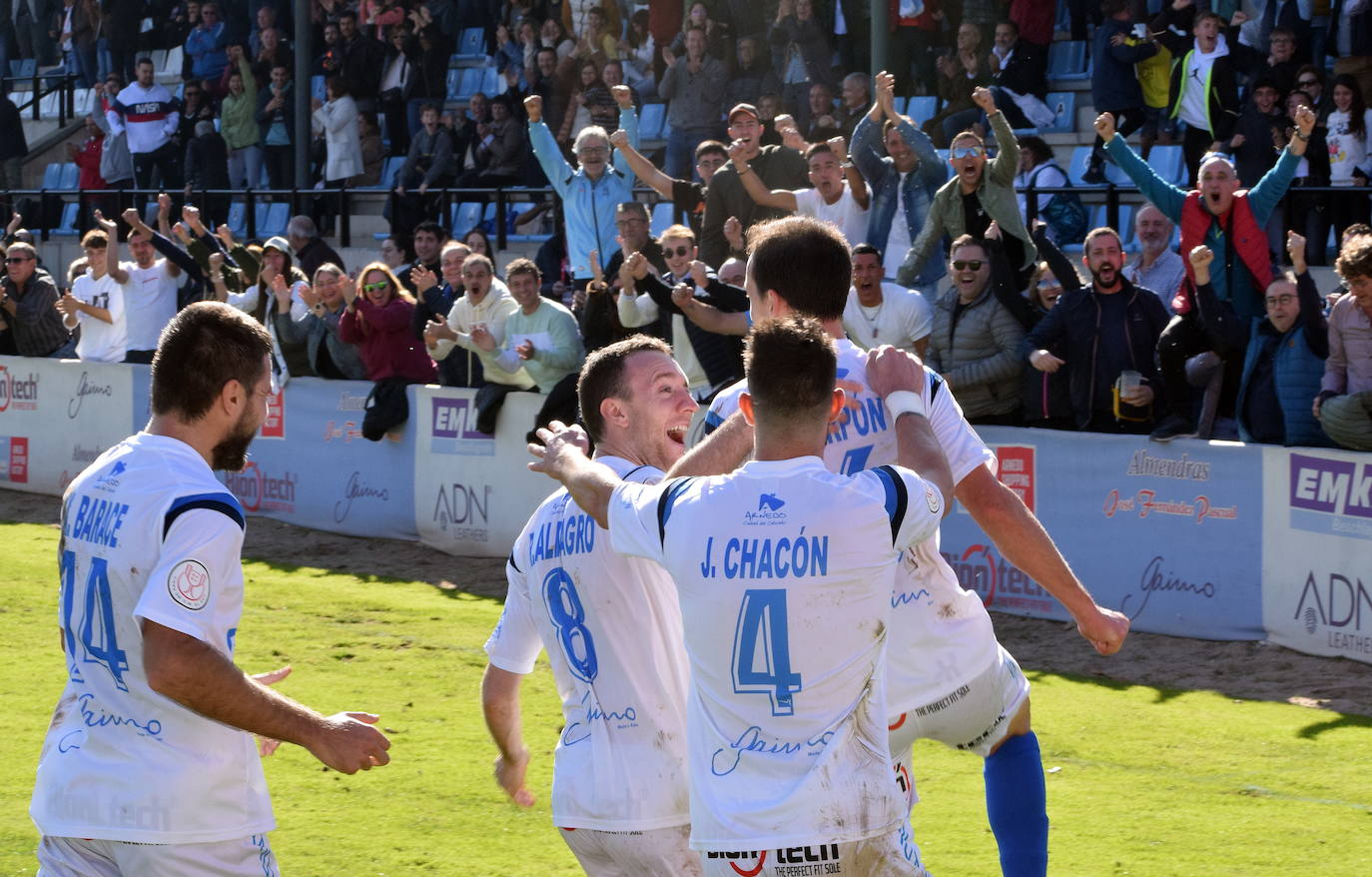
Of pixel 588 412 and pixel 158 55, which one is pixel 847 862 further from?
pixel 158 55

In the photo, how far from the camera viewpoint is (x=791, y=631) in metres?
3.60

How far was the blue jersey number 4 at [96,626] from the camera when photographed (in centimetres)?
389

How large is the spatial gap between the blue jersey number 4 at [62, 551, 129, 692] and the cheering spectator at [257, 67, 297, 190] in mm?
18517

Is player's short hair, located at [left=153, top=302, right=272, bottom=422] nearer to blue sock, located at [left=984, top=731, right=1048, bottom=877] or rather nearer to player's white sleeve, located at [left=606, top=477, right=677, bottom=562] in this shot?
player's white sleeve, located at [left=606, top=477, right=677, bottom=562]

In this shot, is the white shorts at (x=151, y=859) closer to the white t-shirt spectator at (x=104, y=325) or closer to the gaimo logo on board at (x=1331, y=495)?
the gaimo logo on board at (x=1331, y=495)

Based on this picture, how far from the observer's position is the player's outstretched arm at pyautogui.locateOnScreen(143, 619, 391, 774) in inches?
146

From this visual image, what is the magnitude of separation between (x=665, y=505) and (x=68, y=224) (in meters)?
23.3

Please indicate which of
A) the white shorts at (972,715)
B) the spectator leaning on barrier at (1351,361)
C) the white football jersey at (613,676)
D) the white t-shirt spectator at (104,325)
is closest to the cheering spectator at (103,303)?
the white t-shirt spectator at (104,325)

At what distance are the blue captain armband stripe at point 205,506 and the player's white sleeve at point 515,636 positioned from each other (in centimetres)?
82

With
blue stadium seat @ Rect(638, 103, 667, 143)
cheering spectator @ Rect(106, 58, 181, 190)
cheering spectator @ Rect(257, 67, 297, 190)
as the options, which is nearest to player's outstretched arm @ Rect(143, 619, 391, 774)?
blue stadium seat @ Rect(638, 103, 667, 143)

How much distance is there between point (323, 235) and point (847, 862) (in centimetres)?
1863

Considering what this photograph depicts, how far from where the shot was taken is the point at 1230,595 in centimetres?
1027

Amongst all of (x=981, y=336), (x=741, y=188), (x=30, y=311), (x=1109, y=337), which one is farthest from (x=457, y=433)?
(x=30, y=311)

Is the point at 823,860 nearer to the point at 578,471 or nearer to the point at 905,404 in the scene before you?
the point at 578,471
